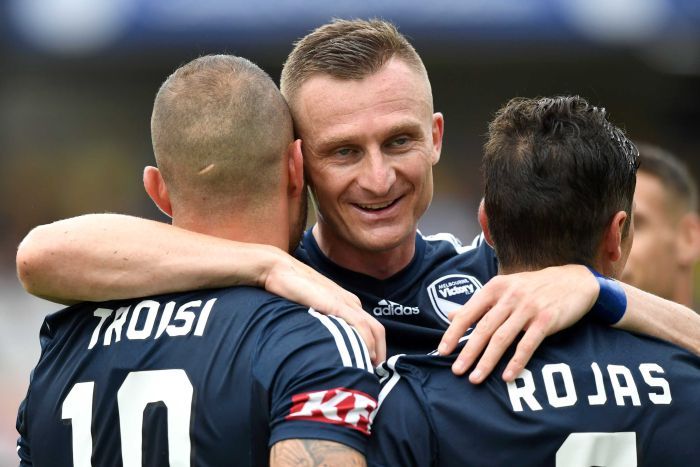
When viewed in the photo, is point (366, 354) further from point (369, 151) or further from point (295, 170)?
point (369, 151)

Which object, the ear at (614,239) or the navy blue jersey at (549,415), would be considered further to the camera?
the ear at (614,239)

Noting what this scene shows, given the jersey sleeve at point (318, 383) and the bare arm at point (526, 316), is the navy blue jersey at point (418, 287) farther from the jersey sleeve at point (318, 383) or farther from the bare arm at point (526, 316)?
the jersey sleeve at point (318, 383)

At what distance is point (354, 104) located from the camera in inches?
149

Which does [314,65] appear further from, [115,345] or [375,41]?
[115,345]

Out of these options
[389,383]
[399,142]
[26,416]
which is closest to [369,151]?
[399,142]

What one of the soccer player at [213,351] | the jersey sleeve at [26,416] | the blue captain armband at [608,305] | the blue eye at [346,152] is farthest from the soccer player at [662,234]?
the jersey sleeve at [26,416]

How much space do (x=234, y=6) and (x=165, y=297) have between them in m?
12.4

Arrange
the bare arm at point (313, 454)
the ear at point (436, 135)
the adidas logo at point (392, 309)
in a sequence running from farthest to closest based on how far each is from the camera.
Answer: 1. the ear at point (436, 135)
2. the adidas logo at point (392, 309)
3. the bare arm at point (313, 454)

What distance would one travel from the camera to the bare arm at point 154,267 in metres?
2.99

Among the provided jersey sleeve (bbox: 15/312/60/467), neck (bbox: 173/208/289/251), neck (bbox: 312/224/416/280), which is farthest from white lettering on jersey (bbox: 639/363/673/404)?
jersey sleeve (bbox: 15/312/60/467)

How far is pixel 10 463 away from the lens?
8938mm

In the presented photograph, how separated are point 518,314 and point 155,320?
3.48 feet

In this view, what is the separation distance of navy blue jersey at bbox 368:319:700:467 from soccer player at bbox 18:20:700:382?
8 cm

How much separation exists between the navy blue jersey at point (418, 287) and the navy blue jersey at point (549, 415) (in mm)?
950
